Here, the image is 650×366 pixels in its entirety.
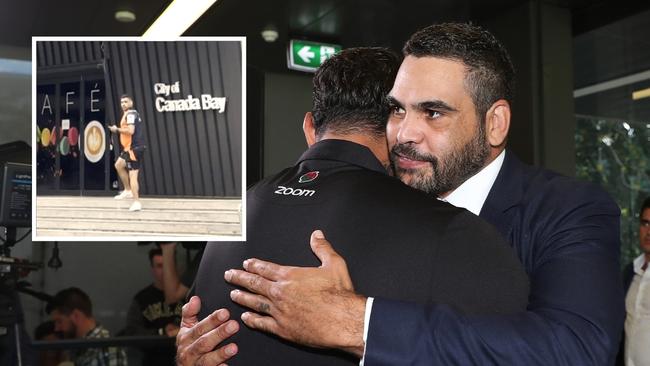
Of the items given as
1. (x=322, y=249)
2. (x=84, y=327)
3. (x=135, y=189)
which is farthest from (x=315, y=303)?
(x=84, y=327)

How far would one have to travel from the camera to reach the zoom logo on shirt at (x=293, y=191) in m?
1.03

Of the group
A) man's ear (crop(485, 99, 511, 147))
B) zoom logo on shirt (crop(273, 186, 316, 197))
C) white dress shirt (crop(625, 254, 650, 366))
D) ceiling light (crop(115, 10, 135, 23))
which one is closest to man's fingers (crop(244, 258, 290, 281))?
zoom logo on shirt (crop(273, 186, 316, 197))

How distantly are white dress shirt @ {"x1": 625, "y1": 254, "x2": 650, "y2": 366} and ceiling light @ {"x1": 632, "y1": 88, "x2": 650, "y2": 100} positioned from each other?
4.92ft

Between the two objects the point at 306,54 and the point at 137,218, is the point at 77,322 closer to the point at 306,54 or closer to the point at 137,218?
the point at 306,54

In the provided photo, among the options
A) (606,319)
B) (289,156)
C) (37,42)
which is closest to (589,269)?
(606,319)

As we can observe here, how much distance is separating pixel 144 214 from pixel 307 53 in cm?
476

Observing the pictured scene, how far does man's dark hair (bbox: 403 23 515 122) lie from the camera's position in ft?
4.36

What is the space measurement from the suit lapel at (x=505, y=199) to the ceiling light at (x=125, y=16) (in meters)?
3.77

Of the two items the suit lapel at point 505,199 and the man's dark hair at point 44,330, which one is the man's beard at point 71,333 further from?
the suit lapel at point 505,199

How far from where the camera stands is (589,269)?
109 cm

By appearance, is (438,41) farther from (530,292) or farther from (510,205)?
(530,292)

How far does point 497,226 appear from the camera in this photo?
130cm

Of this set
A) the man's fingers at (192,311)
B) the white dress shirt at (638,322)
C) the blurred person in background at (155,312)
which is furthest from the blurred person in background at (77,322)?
the man's fingers at (192,311)

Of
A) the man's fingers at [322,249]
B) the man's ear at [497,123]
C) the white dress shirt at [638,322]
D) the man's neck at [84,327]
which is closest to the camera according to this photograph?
the man's fingers at [322,249]
